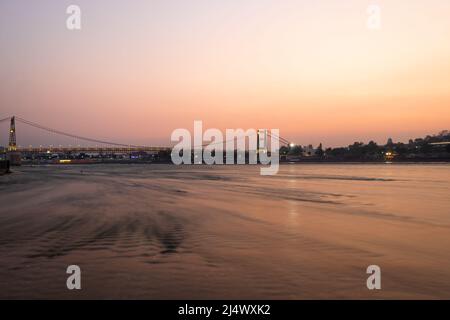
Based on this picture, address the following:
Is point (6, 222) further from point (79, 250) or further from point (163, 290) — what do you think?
point (163, 290)

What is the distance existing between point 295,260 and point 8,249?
23.9ft

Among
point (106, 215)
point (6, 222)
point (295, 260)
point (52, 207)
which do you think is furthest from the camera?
point (52, 207)

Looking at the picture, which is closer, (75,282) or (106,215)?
(75,282)

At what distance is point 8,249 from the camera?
11.5 metres

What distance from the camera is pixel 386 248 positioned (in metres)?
11.8

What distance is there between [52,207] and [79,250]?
12.1 metres

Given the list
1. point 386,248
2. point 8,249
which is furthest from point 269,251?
point 8,249

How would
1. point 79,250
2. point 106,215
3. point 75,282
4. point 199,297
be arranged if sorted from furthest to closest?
1. point 106,215
2. point 79,250
3. point 75,282
4. point 199,297
